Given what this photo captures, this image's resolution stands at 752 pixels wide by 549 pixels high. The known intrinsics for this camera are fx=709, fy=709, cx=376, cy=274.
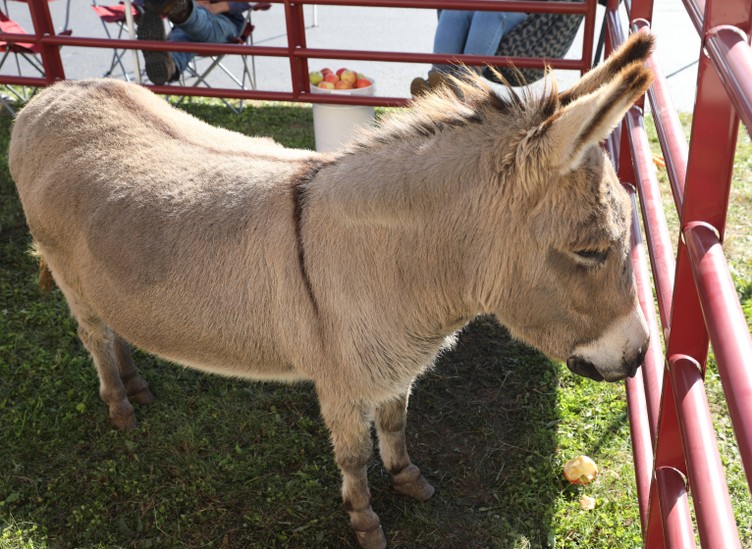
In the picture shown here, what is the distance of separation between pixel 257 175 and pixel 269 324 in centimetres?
56

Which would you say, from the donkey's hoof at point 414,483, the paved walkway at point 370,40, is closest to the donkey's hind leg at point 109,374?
the donkey's hoof at point 414,483

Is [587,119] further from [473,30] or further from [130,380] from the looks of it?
[473,30]

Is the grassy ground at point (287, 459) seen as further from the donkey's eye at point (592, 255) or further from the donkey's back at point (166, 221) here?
the donkey's eye at point (592, 255)

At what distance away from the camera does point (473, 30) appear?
498 centimetres

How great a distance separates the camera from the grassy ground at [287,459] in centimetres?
298

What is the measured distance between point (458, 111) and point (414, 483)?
5.45 feet

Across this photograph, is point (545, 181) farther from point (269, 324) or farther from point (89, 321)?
point (89, 321)

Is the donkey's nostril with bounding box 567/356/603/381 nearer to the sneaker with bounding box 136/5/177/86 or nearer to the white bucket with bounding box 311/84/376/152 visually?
the white bucket with bounding box 311/84/376/152

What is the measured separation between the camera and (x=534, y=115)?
2061 mm

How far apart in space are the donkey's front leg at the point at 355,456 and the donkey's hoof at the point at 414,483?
0.71 feet

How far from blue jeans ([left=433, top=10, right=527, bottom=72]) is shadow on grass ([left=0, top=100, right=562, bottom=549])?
81.4 inches

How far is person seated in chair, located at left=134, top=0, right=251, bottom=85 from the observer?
5.96 meters

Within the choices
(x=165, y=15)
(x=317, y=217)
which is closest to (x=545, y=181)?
(x=317, y=217)

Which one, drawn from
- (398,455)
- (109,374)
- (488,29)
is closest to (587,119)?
(398,455)
